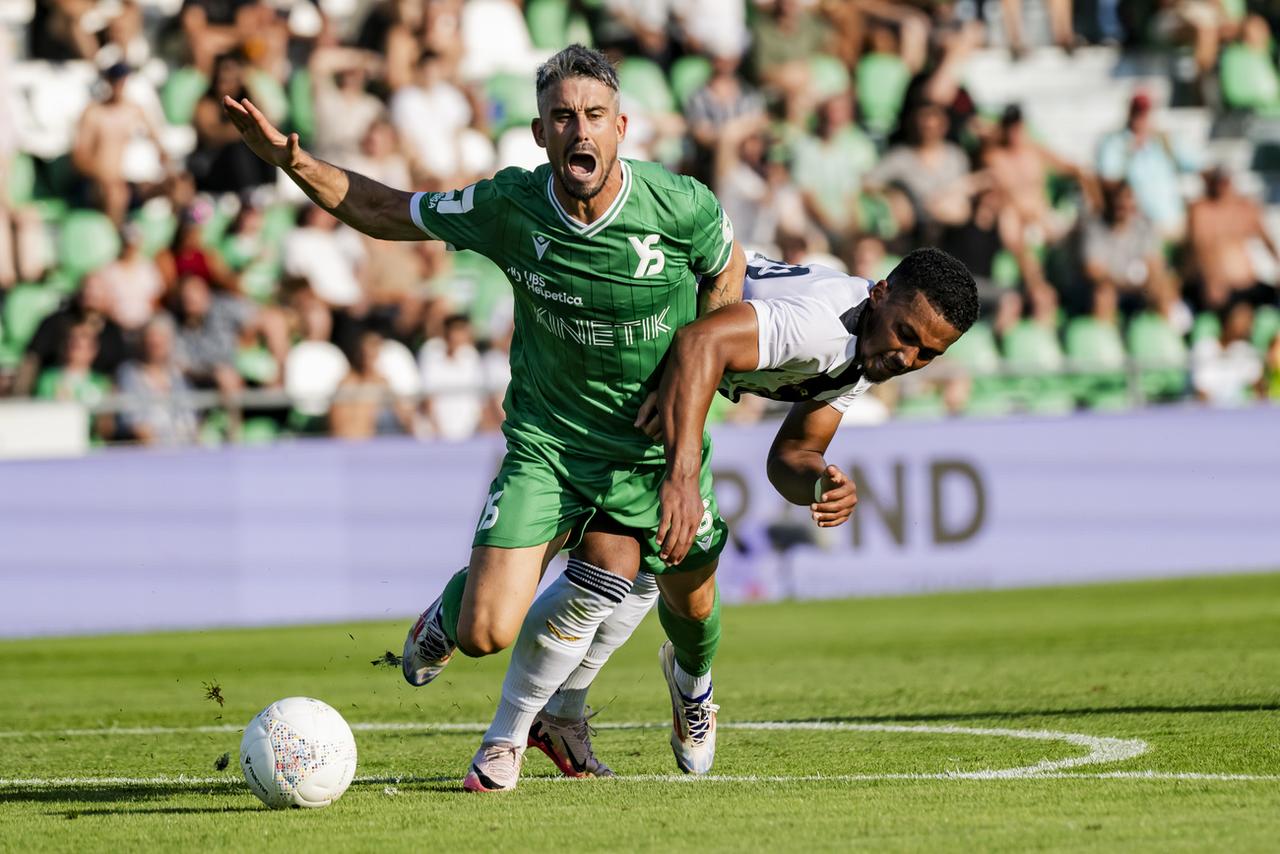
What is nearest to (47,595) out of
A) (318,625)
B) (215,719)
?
(318,625)

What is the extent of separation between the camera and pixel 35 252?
1684 centimetres

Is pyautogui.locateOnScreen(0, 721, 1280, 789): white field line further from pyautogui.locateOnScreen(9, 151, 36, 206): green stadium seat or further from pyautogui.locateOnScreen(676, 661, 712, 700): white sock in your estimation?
pyautogui.locateOnScreen(9, 151, 36, 206): green stadium seat

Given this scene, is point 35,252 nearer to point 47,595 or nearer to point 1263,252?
point 47,595

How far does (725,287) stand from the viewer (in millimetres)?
6887

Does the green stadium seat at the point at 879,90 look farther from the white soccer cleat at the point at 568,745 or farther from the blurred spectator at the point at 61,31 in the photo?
the white soccer cleat at the point at 568,745

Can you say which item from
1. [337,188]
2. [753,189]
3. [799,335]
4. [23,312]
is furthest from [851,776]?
[753,189]

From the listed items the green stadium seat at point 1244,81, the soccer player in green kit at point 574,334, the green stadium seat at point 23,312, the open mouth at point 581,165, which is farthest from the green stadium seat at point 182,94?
the open mouth at point 581,165

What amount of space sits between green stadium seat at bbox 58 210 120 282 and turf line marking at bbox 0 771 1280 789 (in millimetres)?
10305

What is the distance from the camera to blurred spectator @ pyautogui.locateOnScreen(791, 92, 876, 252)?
61.9 feet

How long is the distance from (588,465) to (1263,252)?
1528 centimetres

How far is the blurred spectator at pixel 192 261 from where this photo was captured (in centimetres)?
1611

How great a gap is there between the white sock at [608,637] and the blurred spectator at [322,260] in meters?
9.71

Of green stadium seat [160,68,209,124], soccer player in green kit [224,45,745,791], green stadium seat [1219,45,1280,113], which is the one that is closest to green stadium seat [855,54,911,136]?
green stadium seat [1219,45,1280,113]

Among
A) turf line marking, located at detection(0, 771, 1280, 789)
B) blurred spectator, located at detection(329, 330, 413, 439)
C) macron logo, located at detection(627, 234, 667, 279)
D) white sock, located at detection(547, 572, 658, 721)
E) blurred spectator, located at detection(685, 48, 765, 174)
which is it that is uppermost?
macron logo, located at detection(627, 234, 667, 279)
